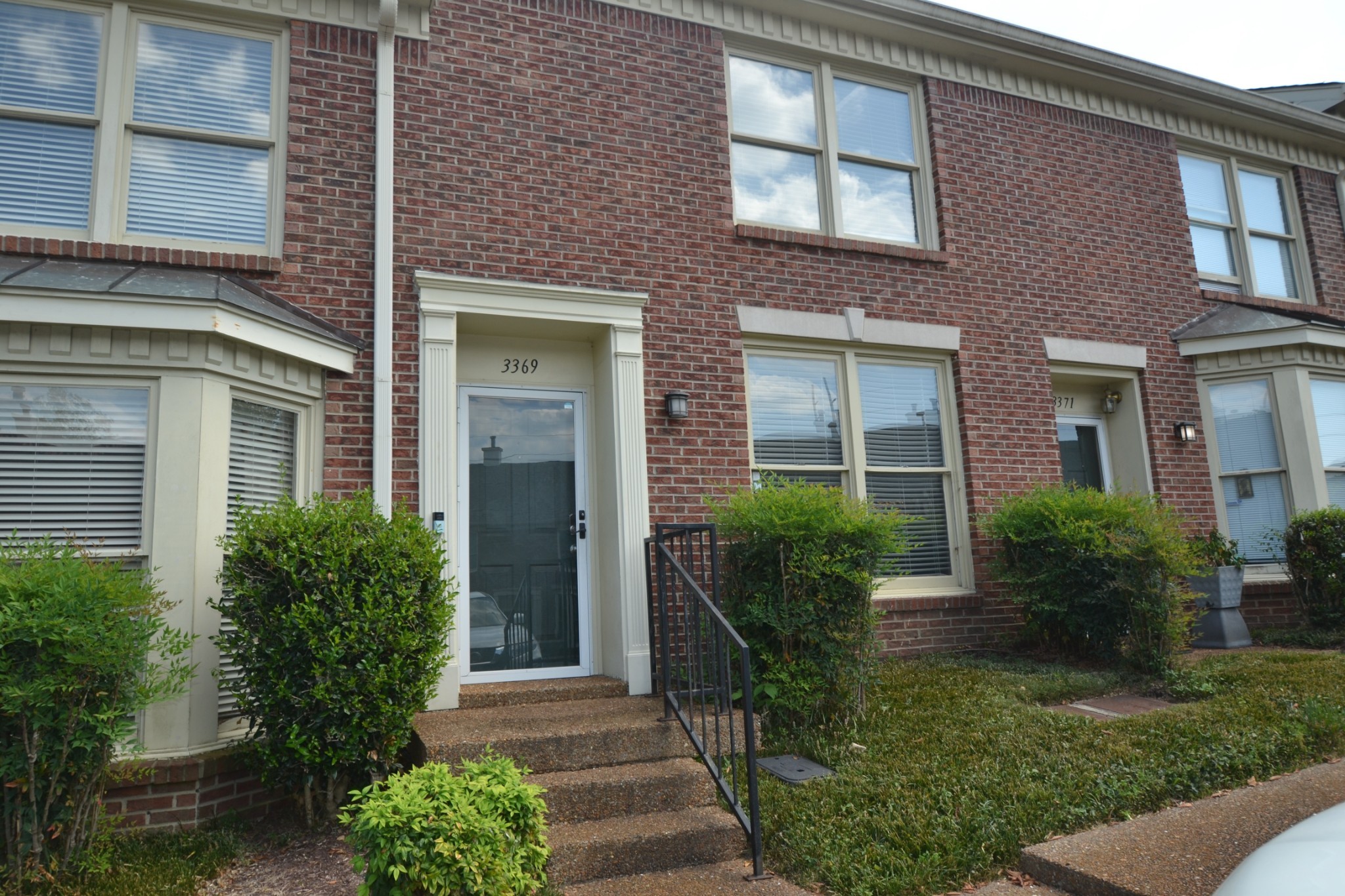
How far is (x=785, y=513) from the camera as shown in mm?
5059

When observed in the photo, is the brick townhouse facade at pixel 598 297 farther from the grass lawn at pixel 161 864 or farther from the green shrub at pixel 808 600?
the green shrub at pixel 808 600

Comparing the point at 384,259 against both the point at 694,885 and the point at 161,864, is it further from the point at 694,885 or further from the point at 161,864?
the point at 694,885

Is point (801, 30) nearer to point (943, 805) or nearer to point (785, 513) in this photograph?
point (785, 513)

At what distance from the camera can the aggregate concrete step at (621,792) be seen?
388 centimetres

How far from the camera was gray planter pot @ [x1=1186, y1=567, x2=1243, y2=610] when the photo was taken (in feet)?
23.4

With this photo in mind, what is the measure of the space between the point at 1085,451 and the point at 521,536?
18.0 feet

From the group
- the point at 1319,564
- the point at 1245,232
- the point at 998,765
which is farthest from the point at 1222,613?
the point at 1245,232

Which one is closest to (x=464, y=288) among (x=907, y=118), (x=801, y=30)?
(x=801, y=30)

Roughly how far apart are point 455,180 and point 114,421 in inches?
99.9

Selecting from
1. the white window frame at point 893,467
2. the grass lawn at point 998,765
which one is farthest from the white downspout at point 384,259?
the grass lawn at point 998,765

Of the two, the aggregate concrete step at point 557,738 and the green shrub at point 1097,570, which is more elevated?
the green shrub at point 1097,570

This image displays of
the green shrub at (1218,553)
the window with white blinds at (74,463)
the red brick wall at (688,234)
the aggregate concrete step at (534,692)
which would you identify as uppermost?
the red brick wall at (688,234)

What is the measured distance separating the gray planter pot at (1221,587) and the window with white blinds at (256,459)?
273 inches

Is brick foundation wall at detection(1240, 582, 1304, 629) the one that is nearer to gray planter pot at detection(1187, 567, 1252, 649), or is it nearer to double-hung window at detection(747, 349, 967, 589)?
gray planter pot at detection(1187, 567, 1252, 649)
